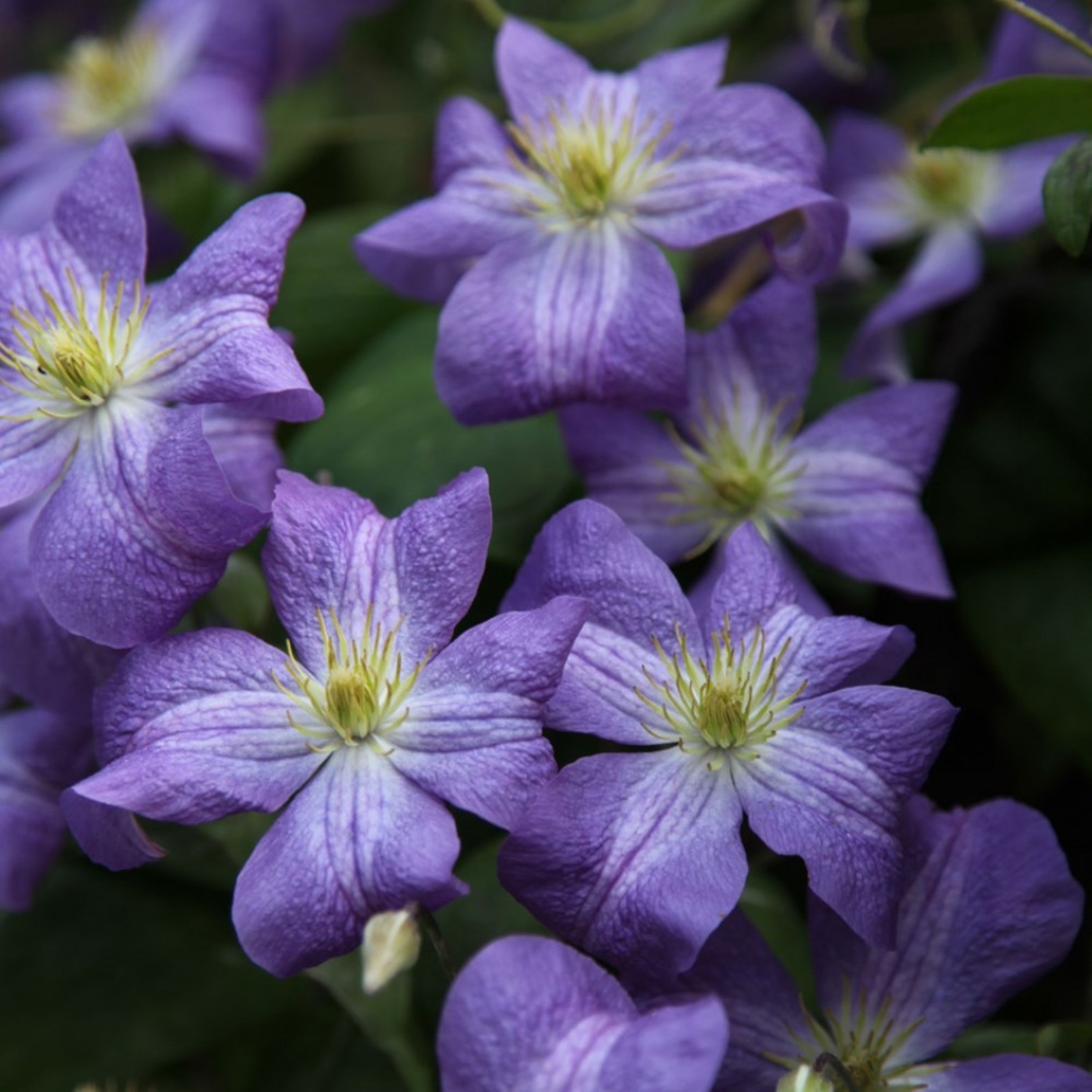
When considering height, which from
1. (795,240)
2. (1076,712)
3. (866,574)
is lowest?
(1076,712)

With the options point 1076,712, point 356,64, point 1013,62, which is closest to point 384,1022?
point 1076,712

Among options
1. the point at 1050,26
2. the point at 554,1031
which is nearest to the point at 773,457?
the point at 1050,26

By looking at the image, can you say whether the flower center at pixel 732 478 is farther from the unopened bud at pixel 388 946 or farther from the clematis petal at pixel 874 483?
the unopened bud at pixel 388 946

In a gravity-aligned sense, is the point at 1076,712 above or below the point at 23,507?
below

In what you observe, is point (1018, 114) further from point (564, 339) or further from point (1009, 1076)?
point (1009, 1076)

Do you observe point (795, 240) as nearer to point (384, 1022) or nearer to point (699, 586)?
point (699, 586)

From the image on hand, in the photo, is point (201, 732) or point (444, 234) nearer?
point (201, 732)

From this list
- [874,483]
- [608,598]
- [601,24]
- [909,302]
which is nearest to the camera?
[608,598]

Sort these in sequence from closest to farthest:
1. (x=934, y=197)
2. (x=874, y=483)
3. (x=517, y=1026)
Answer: (x=517, y=1026) → (x=874, y=483) → (x=934, y=197)
